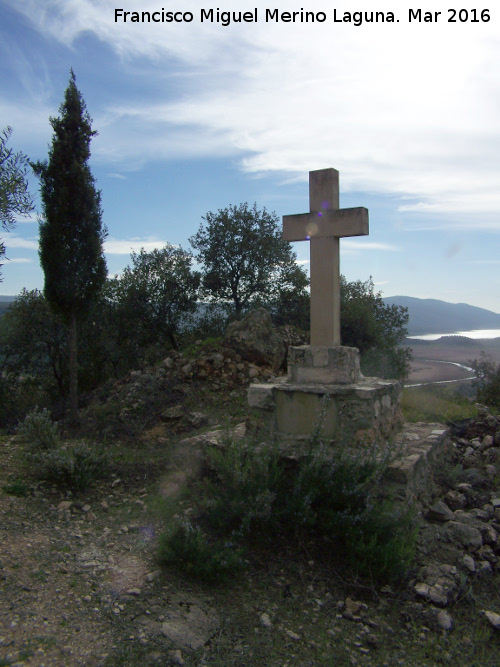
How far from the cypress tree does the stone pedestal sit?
671cm

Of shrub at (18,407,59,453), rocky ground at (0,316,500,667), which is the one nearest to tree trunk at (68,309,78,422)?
shrub at (18,407,59,453)

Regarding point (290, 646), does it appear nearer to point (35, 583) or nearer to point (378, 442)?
point (35, 583)

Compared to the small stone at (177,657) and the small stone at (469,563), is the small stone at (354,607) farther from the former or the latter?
the small stone at (177,657)

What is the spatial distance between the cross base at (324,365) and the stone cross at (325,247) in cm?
15

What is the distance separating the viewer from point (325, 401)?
479 cm

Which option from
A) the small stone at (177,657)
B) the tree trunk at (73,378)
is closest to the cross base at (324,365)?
the small stone at (177,657)

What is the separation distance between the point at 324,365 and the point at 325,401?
63 centimetres

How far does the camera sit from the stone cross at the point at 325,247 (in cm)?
544

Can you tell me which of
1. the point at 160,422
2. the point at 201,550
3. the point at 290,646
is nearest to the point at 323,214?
the point at 201,550

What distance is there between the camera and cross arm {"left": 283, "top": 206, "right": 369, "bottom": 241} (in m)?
5.30

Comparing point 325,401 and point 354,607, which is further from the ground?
point 325,401

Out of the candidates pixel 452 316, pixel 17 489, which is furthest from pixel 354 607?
pixel 452 316

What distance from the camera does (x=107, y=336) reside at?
16.2m

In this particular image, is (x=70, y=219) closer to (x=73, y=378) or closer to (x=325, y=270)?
(x=73, y=378)
